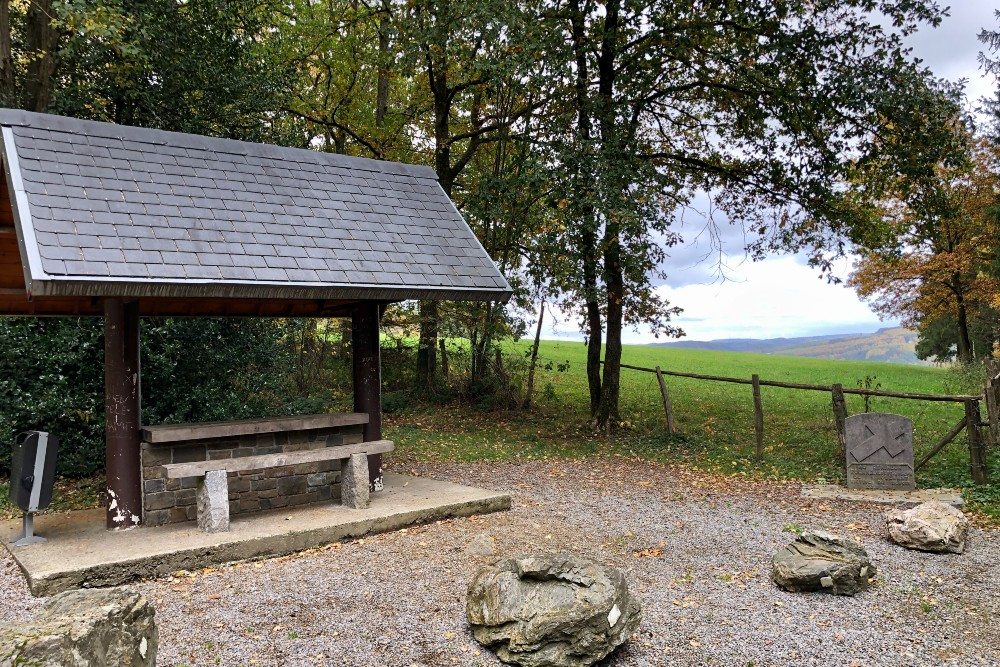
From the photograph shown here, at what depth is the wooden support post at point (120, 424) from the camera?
7.17m

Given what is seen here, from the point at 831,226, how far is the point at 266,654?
1268cm

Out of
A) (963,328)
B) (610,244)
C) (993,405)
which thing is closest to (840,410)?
(993,405)

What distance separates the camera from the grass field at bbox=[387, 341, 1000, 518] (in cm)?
1153

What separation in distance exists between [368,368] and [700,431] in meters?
8.14

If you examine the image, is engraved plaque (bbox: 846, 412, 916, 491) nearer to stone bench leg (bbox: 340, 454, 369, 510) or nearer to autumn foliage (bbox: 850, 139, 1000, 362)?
stone bench leg (bbox: 340, 454, 369, 510)

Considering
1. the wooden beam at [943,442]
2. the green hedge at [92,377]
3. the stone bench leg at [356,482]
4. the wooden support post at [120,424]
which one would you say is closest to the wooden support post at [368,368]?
the stone bench leg at [356,482]

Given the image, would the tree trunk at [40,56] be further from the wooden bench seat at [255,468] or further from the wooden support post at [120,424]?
the wooden bench seat at [255,468]

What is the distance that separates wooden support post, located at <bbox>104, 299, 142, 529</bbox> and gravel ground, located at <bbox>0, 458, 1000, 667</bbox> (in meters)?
0.99

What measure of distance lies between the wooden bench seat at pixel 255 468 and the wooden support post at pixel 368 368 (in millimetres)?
592

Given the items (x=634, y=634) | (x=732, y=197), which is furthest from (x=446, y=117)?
(x=634, y=634)

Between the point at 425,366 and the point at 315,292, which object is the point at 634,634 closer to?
the point at 315,292

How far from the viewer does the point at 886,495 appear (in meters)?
9.50

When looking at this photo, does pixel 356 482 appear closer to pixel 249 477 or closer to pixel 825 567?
pixel 249 477

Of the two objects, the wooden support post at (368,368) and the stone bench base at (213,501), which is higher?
the wooden support post at (368,368)
